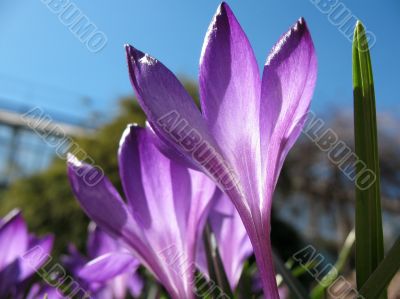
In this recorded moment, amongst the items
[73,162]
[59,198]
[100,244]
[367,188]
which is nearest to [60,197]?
[59,198]

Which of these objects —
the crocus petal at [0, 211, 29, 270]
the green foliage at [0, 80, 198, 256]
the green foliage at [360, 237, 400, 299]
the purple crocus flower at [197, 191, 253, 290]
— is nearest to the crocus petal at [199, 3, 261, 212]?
the green foliage at [360, 237, 400, 299]

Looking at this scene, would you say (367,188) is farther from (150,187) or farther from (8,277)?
(8,277)

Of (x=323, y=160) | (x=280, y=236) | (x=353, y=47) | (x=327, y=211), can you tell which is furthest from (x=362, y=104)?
(x=327, y=211)

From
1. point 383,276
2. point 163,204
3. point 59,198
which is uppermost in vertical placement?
point 59,198

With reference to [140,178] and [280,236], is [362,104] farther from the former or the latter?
[280,236]

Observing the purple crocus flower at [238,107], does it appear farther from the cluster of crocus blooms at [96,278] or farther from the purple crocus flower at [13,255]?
the purple crocus flower at [13,255]

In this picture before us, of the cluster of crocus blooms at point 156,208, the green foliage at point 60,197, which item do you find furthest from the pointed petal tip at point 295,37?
the green foliage at point 60,197

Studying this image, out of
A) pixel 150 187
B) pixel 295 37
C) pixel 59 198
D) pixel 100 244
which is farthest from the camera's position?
pixel 59 198
